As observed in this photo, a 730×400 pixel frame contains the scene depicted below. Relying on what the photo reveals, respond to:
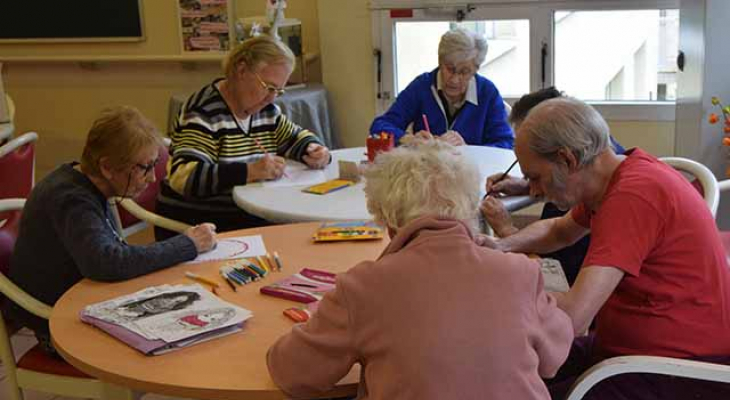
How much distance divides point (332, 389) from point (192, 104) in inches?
66.7

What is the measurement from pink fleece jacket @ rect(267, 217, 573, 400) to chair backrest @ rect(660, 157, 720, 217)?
1.09 meters

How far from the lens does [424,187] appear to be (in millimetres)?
1462

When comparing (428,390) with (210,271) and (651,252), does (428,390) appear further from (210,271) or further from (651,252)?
(210,271)

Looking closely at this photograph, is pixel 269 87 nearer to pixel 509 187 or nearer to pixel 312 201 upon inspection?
pixel 312 201

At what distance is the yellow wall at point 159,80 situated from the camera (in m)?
4.56

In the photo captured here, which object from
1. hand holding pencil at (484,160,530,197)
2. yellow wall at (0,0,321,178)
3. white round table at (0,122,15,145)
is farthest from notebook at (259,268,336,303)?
yellow wall at (0,0,321,178)

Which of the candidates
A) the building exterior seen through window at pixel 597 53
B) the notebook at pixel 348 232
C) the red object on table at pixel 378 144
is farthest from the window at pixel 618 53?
the notebook at pixel 348 232

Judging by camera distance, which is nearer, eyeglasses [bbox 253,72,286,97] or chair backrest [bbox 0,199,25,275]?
chair backrest [bbox 0,199,25,275]

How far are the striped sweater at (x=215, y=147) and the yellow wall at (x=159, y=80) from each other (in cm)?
153

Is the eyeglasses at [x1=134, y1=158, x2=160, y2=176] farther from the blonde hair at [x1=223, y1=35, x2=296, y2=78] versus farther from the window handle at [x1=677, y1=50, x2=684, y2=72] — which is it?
the window handle at [x1=677, y1=50, x2=684, y2=72]

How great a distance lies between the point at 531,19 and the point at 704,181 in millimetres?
2057

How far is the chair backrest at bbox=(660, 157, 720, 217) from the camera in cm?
231

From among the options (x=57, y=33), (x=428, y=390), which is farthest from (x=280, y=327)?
(x=57, y=33)

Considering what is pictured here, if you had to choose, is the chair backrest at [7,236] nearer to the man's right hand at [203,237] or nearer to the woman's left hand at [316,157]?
the man's right hand at [203,237]
